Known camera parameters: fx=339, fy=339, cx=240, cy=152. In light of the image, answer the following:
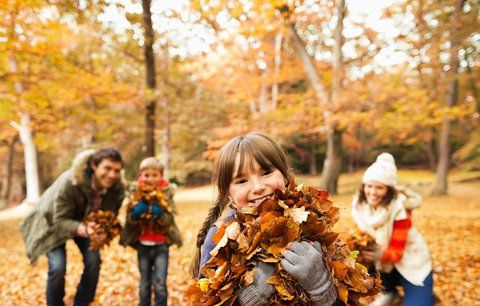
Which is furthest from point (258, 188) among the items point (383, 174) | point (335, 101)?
point (335, 101)

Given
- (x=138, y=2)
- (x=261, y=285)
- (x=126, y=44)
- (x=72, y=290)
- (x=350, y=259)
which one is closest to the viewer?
(x=261, y=285)

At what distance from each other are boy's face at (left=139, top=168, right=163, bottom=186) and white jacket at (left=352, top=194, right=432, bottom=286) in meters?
2.66

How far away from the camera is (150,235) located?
4297 mm

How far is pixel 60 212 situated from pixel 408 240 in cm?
398

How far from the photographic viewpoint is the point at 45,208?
421 centimetres

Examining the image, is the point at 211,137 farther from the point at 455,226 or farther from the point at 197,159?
the point at 455,226

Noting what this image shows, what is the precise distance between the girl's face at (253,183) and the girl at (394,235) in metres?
2.02

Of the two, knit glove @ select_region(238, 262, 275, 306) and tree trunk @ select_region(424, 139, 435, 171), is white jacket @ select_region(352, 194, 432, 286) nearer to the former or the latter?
knit glove @ select_region(238, 262, 275, 306)

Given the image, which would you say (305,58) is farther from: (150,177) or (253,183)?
(253,183)

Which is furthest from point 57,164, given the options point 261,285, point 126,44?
point 261,285

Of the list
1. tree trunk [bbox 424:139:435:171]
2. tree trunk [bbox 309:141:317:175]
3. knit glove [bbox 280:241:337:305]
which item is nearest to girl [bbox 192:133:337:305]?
knit glove [bbox 280:241:337:305]

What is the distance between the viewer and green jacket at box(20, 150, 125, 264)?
4.03 meters

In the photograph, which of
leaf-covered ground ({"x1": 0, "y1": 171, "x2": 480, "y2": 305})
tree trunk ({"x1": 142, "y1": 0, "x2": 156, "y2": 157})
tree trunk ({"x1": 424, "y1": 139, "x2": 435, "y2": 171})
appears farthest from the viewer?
tree trunk ({"x1": 424, "y1": 139, "x2": 435, "y2": 171})

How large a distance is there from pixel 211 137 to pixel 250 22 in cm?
1602
